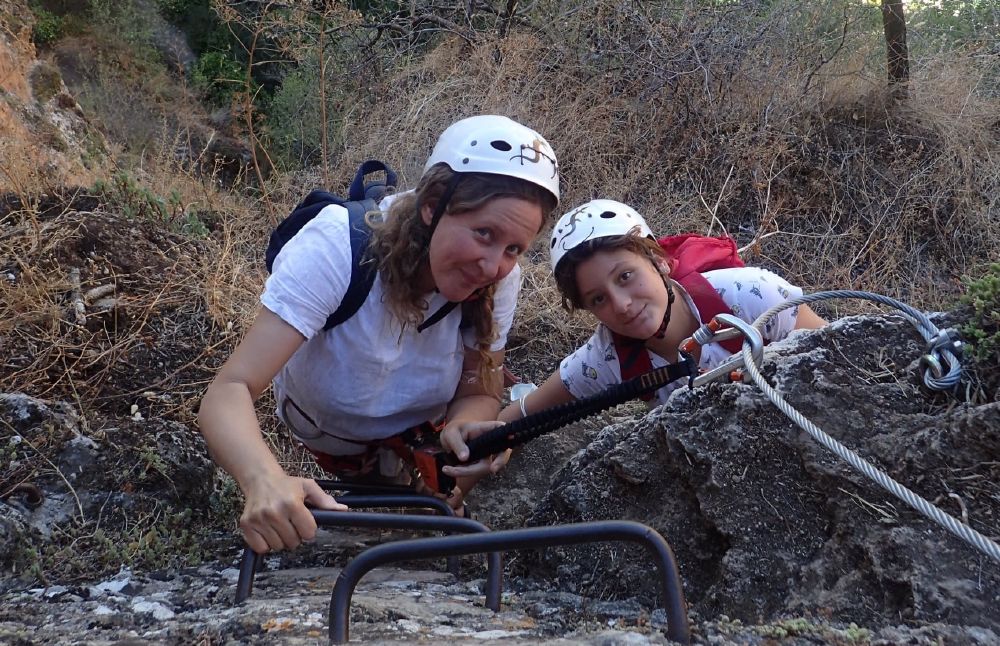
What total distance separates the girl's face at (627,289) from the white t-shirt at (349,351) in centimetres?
26

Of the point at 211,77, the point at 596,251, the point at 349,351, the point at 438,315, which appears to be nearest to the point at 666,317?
the point at 596,251

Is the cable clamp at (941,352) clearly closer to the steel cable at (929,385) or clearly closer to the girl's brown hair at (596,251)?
the steel cable at (929,385)

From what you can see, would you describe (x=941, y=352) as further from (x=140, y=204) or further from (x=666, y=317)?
(x=140, y=204)

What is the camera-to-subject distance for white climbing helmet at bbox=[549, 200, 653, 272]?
2.73 meters

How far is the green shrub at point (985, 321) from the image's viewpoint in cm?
171

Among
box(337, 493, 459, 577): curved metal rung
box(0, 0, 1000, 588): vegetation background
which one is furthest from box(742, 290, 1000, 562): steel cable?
box(0, 0, 1000, 588): vegetation background

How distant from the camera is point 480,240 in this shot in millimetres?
2279

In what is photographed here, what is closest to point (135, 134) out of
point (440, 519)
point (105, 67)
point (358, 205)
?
point (105, 67)

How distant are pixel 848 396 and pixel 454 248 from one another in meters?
1.07

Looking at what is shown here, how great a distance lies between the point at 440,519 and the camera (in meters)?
1.79

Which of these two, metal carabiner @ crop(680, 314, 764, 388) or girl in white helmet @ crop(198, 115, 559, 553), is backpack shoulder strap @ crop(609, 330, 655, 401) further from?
metal carabiner @ crop(680, 314, 764, 388)

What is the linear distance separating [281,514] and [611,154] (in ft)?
17.1

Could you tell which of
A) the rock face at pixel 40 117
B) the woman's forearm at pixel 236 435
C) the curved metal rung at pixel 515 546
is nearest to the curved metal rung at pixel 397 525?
the woman's forearm at pixel 236 435

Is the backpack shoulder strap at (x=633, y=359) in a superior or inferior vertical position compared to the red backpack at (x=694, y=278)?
inferior
